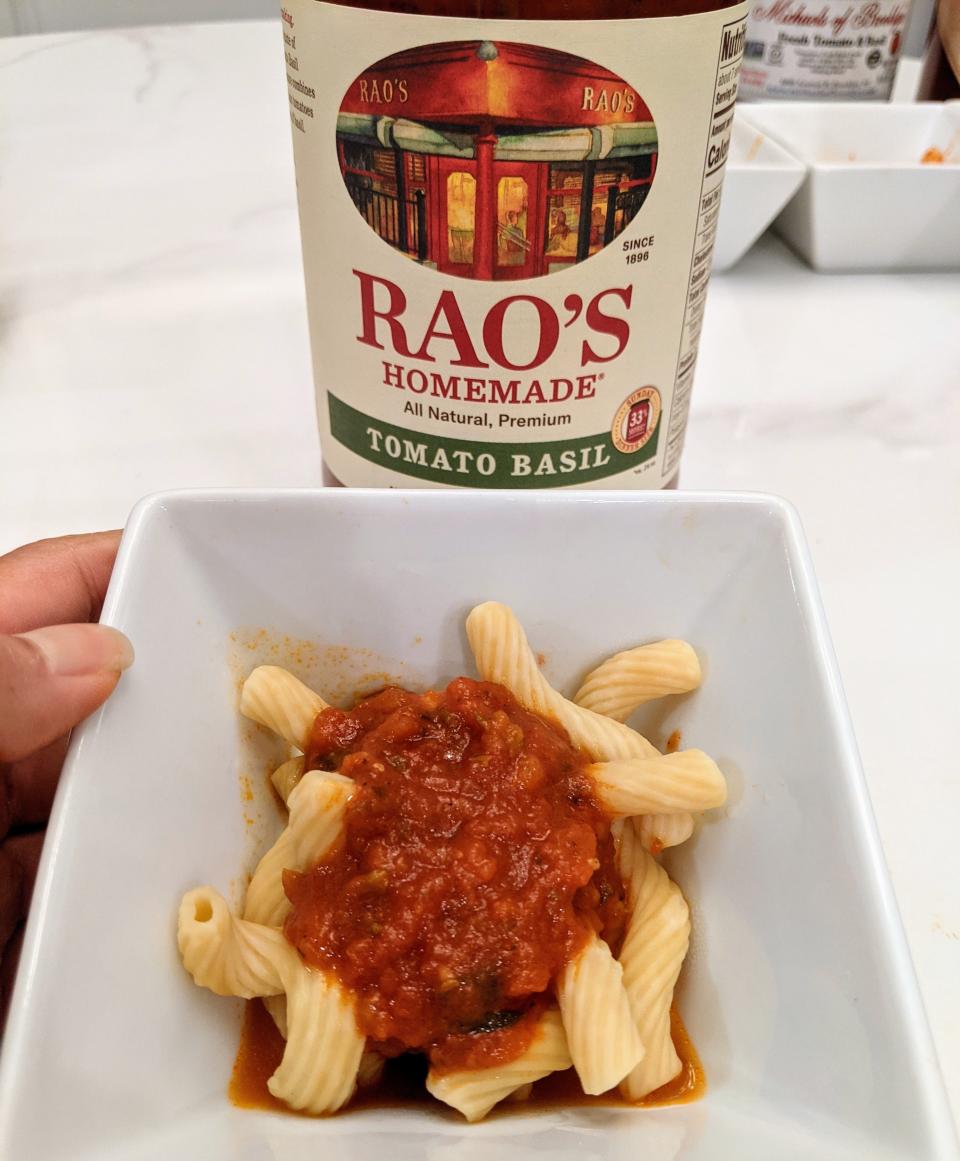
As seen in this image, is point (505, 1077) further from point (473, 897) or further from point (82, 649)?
point (82, 649)

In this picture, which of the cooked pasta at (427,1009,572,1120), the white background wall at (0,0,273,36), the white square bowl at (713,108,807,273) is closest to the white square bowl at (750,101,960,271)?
the white square bowl at (713,108,807,273)

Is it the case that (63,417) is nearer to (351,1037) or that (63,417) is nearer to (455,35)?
(455,35)

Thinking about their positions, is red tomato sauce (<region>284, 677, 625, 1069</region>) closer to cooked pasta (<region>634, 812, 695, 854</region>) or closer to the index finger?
cooked pasta (<region>634, 812, 695, 854</region>)

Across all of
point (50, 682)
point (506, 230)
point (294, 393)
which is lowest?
point (294, 393)

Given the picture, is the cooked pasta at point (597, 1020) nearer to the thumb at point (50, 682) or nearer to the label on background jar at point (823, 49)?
the thumb at point (50, 682)

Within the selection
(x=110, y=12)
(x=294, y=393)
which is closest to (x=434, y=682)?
(x=294, y=393)
